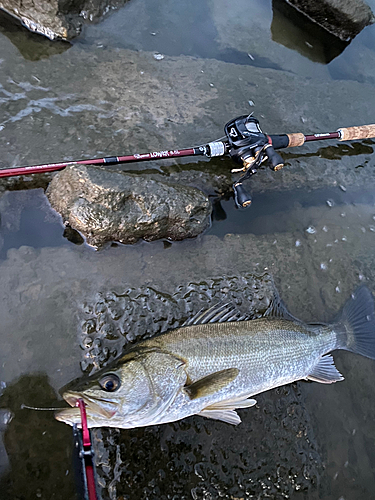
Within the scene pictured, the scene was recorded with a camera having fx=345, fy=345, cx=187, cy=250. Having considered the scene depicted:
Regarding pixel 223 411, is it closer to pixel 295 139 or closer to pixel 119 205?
pixel 119 205

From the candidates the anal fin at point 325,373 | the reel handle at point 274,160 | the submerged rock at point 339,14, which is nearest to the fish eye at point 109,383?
the anal fin at point 325,373

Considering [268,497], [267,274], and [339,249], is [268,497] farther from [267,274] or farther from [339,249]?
[339,249]

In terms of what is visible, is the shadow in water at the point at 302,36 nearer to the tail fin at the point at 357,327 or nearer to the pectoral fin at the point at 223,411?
the tail fin at the point at 357,327

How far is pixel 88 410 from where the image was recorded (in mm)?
2260

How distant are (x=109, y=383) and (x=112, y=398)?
0.10 meters

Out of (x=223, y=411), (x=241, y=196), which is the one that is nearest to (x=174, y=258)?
(x=241, y=196)

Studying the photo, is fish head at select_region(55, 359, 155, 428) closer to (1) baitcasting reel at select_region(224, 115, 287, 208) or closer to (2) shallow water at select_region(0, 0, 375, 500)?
(2) shallow water at select_region(0, 0, 375, 500)

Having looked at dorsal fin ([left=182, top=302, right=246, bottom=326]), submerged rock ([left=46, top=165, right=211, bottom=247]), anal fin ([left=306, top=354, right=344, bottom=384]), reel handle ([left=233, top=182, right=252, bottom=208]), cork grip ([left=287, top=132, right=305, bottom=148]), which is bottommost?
anal fin ([left=306, top=354, right=344, bottom=384])

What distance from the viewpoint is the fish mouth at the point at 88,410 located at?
2.26 m

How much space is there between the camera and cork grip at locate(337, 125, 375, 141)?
414 centimetres

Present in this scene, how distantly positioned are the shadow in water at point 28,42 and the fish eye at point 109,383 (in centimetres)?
388

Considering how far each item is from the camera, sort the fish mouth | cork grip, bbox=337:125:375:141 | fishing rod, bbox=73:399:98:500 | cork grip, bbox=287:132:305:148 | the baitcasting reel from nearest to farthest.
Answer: fishing rod, bbox=73:399:98:500 → the fish mouth → the baitcasting reel → cork grip, bbox=287:132:305:148 → cork grip, bbox=337:125:375:141

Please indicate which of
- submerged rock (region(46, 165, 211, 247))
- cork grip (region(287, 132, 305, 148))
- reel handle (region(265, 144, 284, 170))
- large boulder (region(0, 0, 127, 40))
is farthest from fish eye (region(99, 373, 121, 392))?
large boulder (region(0, 0, 127, 40))

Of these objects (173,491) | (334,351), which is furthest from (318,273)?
(173,491)
